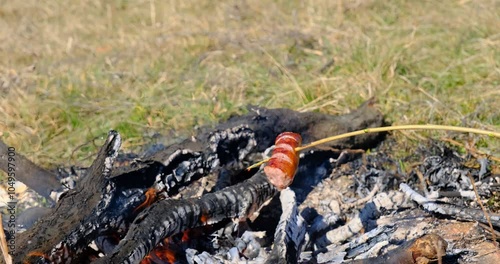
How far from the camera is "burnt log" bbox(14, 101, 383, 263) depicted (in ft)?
A: 7.76

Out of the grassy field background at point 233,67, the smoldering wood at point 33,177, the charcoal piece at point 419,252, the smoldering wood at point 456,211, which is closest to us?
the charcoal piece at point 419,252

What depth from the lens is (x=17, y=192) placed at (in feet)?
11.9

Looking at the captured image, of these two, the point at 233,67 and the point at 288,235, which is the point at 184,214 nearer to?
the point at 288,235

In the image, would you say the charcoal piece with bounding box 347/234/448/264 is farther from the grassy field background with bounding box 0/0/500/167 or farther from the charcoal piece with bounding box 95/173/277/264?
the grassy field background with bounding box 0/0/500/167

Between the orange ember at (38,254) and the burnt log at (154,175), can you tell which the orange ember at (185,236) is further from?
the orange ember at (38,254)

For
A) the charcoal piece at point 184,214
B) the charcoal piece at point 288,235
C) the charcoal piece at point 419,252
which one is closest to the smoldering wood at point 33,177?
the charcoal piece at point 184,214

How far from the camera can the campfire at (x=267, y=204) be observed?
7.88 ft

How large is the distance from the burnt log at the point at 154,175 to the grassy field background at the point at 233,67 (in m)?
0.59

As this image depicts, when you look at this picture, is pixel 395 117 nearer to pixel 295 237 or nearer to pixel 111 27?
pixel 295 237

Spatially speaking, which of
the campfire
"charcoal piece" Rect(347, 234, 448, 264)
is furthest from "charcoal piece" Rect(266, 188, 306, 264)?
"charcoal piece" Rect(347, 234, 448, 264)

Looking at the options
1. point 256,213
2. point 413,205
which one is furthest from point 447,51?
point 256,213

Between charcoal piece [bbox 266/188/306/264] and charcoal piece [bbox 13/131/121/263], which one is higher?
charcoal piece [bbox 13/131/121/263]

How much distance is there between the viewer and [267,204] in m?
3.06

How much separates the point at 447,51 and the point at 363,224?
2337 mm
